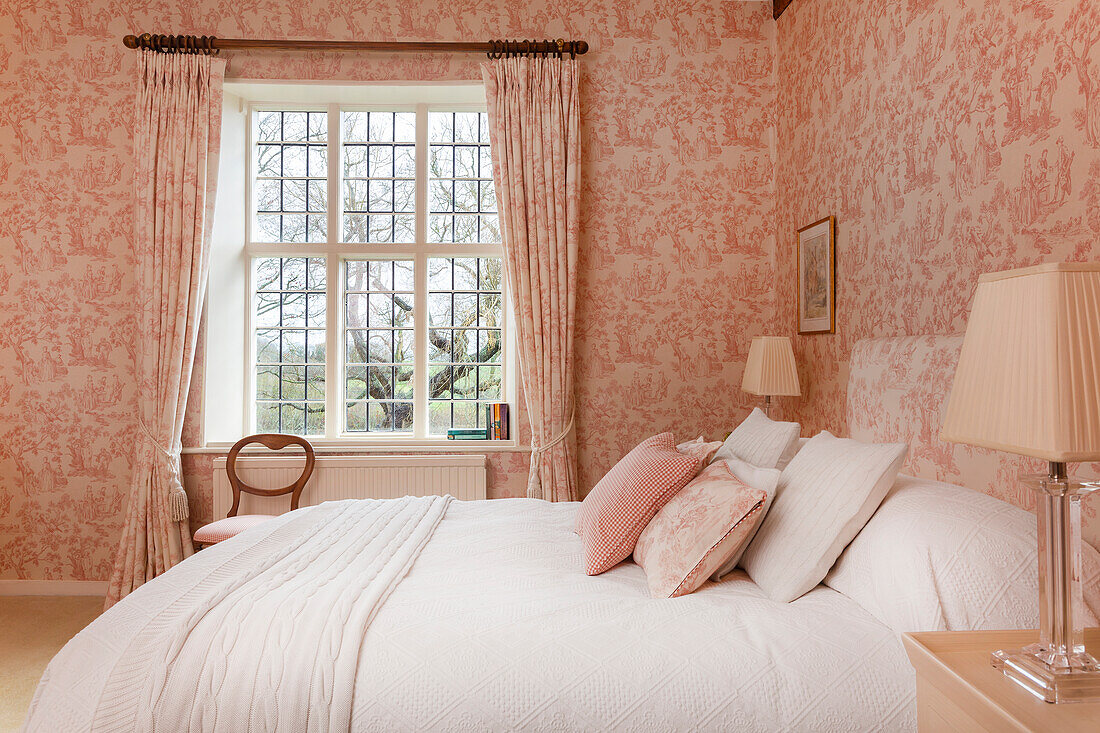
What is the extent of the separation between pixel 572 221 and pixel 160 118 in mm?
2230

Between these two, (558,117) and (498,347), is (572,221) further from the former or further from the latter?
(498,347)

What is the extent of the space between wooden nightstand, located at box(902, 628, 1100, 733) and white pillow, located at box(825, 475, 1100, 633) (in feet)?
0.54

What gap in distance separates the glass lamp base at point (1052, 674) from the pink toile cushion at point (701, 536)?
71 centimetres

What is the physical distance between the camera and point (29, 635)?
3.22 meters

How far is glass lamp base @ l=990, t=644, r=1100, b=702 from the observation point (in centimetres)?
93

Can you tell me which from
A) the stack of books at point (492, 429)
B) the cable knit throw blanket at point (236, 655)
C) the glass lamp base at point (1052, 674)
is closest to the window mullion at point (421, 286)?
the stack of books at point (492, 429)

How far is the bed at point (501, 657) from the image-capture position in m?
1.29

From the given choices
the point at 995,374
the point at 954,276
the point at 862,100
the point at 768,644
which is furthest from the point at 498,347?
the point at 995,374

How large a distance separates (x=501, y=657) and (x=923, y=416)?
1.42 metres

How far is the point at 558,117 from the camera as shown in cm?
373

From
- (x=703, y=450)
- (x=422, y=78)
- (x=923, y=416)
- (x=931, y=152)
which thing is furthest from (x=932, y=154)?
(x=422, y=78)

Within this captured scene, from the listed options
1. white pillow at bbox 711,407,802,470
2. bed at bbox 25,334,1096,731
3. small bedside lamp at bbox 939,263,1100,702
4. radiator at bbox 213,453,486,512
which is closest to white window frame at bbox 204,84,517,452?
radiator at bbox 213,453,486,512

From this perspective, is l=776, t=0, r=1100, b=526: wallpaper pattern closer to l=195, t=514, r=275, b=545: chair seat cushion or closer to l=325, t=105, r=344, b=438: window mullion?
l=325, t=105, r=344, b=438: window mullion

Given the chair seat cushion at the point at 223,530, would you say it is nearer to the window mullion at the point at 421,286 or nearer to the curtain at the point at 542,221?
the window mullion at the point at 421,286
